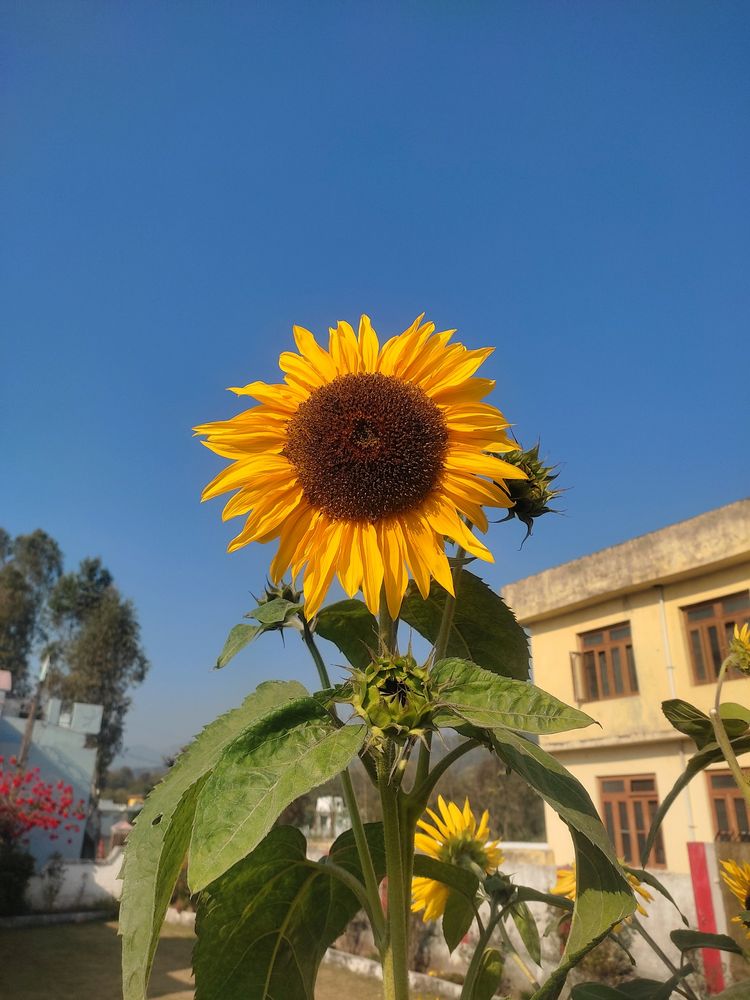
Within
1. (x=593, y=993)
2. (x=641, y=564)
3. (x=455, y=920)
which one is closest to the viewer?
(x=593, y=993)

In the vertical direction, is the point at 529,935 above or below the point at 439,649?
below

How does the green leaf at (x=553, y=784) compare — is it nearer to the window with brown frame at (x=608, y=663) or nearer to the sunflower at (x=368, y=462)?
the sunflower at (x=368, y=462)

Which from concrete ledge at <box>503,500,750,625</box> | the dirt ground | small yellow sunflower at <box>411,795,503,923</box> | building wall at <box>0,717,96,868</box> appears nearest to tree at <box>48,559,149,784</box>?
building wall at <box>0,717,96,868</box>

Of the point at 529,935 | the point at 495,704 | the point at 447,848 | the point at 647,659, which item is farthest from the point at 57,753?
the point at 495,704

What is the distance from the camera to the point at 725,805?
928 cm

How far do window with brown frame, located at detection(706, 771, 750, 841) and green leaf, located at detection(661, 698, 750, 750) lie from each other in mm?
9225

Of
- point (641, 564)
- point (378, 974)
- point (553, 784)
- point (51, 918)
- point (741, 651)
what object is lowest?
point (378, 974)

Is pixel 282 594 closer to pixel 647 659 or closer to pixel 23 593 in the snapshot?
pixel 647 659

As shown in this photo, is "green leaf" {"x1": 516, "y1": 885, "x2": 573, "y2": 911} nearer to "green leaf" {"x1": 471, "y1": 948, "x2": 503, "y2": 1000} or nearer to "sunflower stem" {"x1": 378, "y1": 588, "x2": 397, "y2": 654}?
"green leaf" {"x1": 471, "y1": 948, "x2": 503, "y2": 1000}

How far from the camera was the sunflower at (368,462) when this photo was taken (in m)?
0.91

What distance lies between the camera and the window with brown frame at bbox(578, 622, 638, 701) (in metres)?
10.9

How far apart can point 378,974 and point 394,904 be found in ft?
→ 35.7

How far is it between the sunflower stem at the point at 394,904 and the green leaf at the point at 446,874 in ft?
0.53

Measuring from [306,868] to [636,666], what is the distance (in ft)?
34.8
